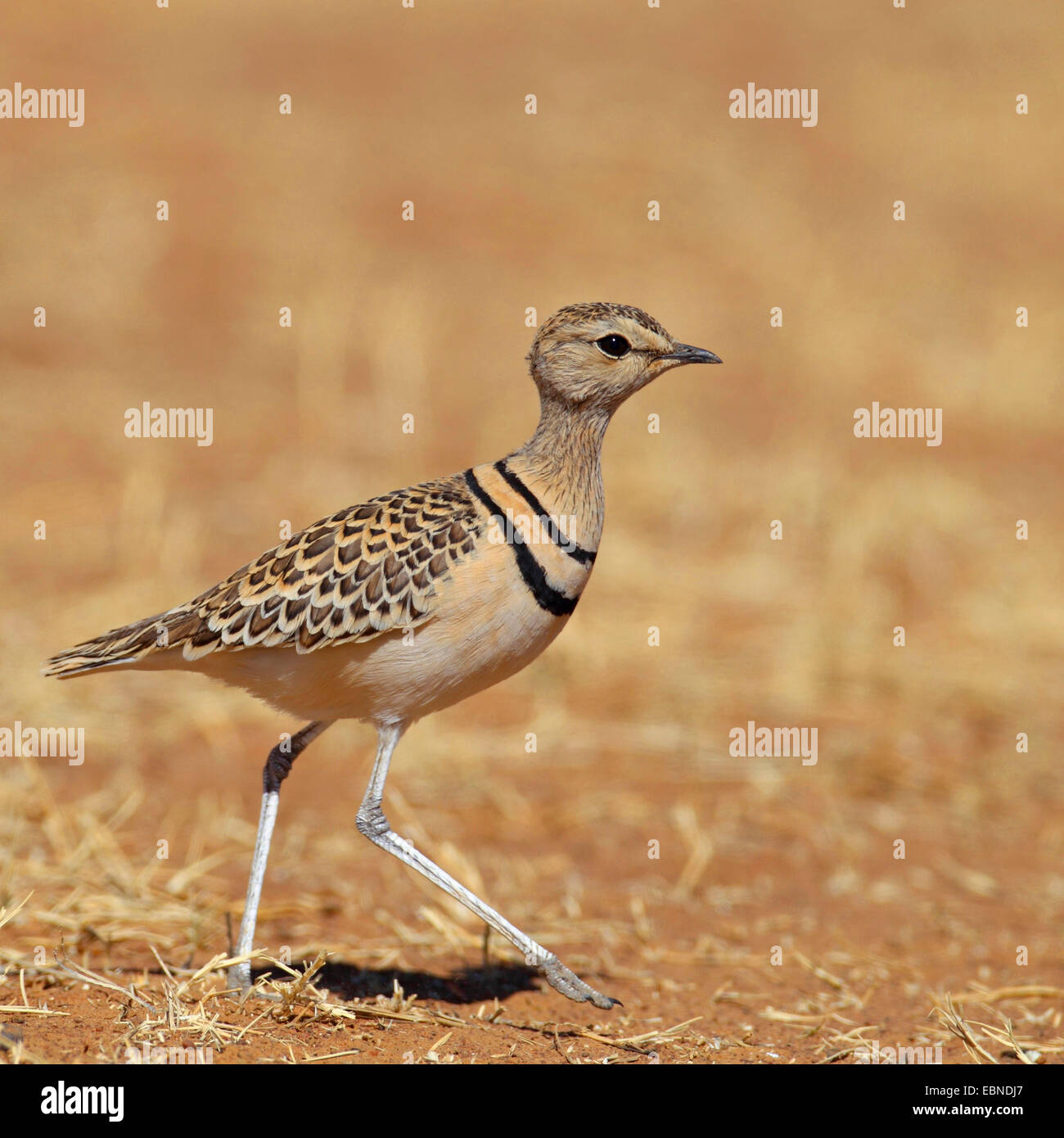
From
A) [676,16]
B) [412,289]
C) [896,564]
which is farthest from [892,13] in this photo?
[896,564]

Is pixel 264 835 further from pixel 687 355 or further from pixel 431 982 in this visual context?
pixel 687 355

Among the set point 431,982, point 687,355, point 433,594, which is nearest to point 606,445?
point 687,355

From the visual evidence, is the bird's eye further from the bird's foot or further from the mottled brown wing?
the bird's foot

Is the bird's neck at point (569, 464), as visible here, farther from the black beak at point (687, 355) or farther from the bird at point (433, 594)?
the black beak at point (687, 355)

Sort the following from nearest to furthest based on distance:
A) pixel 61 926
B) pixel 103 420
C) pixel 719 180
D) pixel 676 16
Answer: pixel 61 926 < pixel 103 420 < pixel 719 180 < pixel 676 16

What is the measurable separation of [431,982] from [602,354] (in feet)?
7.68

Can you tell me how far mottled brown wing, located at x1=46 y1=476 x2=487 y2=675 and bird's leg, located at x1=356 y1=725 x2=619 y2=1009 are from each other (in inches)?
18.1

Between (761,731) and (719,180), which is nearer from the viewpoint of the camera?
(761,731)

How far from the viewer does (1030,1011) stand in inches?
217

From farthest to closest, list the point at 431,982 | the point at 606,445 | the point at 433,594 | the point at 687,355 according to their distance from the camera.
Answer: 1. the point at 606,445
2. the point at 431,982
3. the point at 687,355
4. the point at 433,594

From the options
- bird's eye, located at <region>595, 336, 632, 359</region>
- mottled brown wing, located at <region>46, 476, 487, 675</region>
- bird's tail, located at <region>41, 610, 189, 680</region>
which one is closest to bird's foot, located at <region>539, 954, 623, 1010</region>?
mottled brown wing, located at <region>46, 476, 487, 675</region>

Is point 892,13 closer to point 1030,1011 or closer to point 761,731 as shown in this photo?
point 761,731

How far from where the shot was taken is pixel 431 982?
5.38 meters

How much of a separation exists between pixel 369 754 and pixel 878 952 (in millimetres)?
2984
